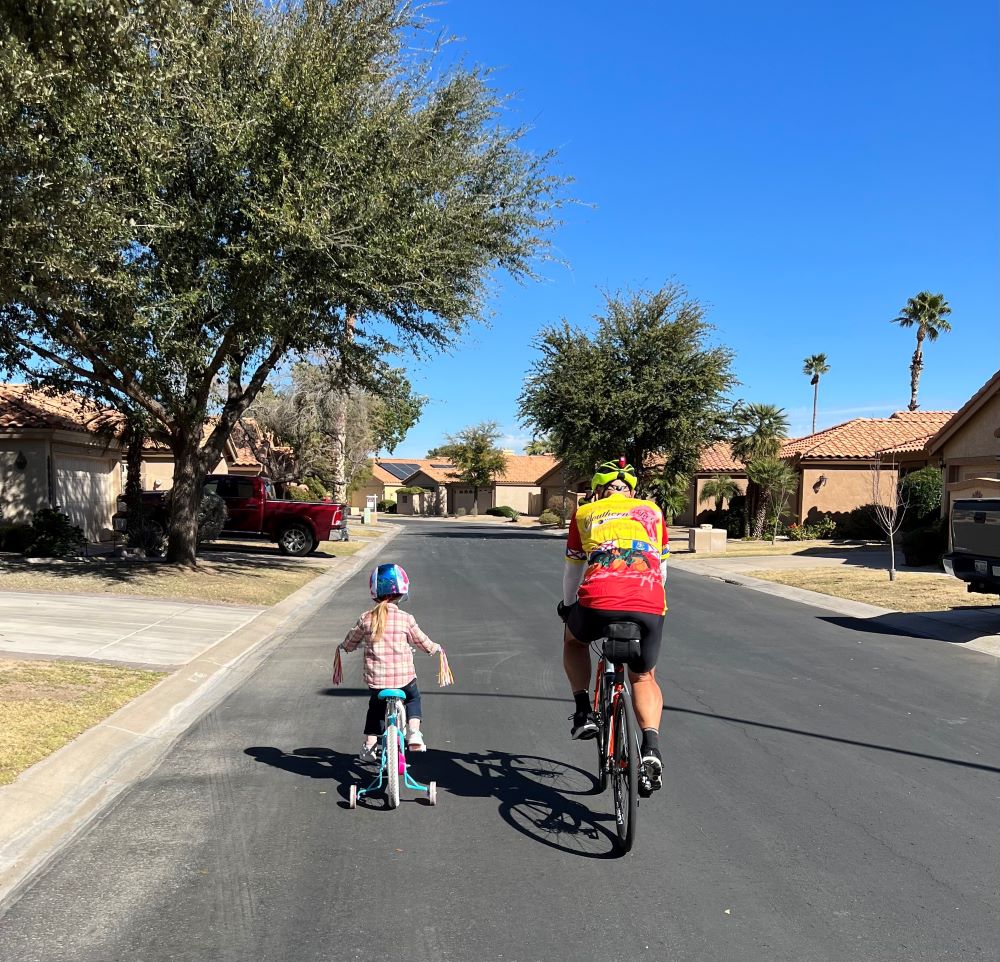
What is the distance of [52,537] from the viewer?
63.5 ft

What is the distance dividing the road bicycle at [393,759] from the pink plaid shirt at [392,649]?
0.24 feet

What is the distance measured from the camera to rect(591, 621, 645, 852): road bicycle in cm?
457

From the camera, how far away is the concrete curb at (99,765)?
4742 mm

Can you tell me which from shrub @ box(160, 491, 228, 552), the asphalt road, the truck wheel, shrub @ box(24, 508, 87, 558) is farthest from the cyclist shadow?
the truck wheel

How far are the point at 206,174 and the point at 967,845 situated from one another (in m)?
12.3

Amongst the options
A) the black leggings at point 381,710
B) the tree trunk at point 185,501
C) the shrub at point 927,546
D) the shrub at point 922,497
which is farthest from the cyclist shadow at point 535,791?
the shrub at point 922,497

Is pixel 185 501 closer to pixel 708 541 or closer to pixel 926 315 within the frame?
pixel 708 541

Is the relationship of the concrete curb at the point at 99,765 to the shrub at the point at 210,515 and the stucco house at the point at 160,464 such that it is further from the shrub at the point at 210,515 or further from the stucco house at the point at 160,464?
the stucco house at the point at 160,464

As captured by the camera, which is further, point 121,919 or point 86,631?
point 86,631

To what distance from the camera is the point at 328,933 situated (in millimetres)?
3797

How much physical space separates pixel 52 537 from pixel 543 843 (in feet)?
57.2

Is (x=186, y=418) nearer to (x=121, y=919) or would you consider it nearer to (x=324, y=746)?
(x=324, y=746)

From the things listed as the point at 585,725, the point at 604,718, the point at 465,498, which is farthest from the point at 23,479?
the point at 465,498

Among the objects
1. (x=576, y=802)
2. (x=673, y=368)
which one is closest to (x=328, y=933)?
(x=576, y=802)
